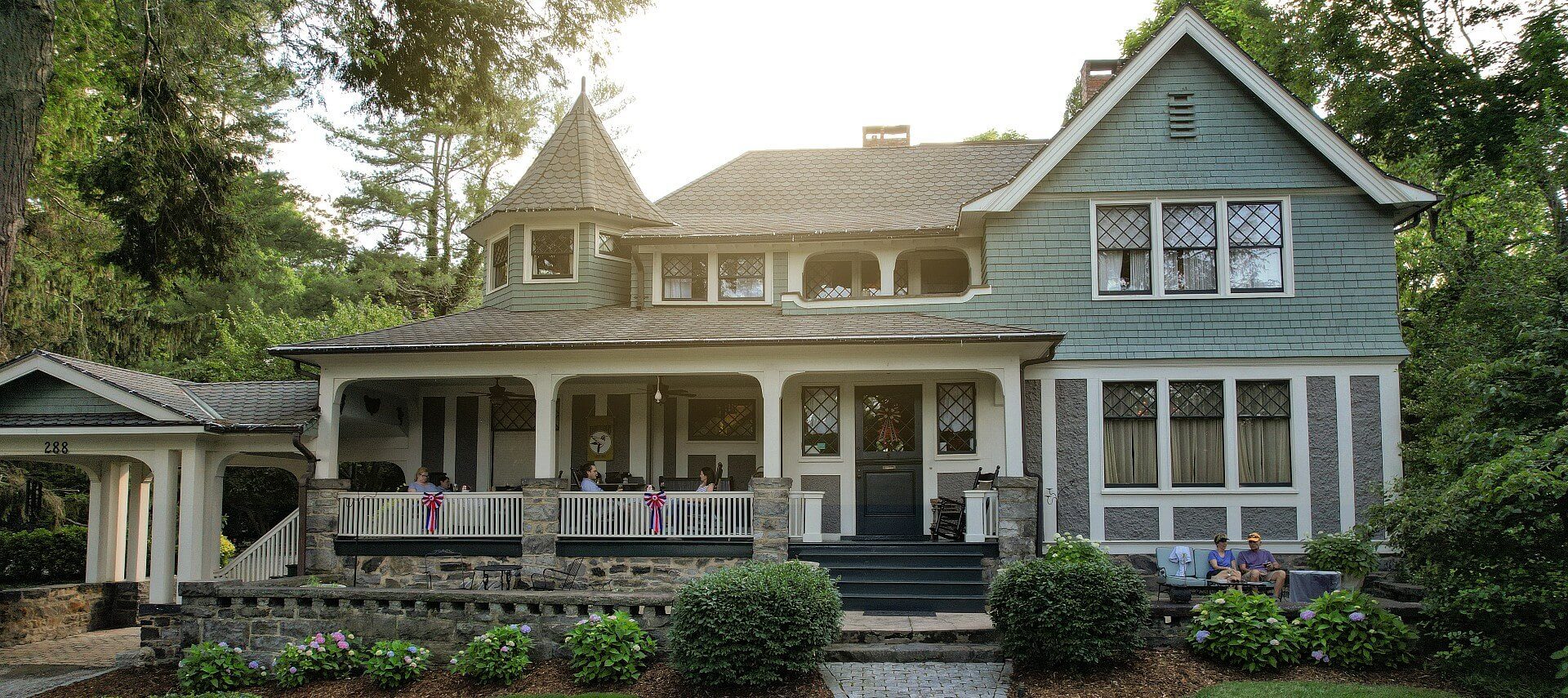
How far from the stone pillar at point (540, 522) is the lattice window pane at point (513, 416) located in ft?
10.9

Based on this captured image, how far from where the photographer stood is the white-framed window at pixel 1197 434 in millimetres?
15195

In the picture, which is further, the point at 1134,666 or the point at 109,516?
the point at 109,516

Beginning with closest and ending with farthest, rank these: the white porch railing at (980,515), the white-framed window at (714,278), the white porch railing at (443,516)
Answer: the white porch railing at (980,515)
the white porch railing at (443,516)
the white-framed window at (714,278)

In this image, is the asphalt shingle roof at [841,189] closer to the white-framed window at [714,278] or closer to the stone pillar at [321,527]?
the white-framed window at [714,278]

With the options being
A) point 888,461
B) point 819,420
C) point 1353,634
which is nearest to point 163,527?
point 819,420

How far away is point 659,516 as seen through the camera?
14.3 m

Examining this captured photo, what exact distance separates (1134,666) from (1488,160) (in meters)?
13.1

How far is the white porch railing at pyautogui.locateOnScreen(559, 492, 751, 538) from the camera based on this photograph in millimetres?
14211

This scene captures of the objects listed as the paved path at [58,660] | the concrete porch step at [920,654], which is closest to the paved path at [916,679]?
the concrete porch step at [920,654]

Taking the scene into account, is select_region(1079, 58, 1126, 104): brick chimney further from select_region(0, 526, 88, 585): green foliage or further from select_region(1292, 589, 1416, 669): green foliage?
select_region(0, 526, 88, 585): green foliage

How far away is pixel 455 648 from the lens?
11.8 m

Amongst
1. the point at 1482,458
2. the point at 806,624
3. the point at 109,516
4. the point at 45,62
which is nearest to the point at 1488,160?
the point at 1482,458

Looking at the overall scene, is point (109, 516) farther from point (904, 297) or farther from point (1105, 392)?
point (1105, 392)

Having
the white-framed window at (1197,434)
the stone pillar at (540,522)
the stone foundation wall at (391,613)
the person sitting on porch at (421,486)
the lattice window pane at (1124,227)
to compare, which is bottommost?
the stone foundation wall at (391,613)
